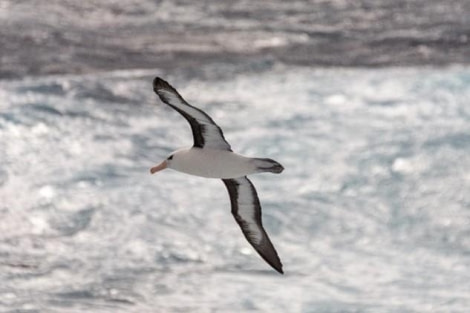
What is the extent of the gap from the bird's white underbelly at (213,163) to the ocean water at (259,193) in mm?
18588

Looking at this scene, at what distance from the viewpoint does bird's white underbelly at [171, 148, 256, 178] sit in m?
13.3

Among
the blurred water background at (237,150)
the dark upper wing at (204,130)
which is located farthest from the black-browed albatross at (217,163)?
the blurred water background at (237,150)

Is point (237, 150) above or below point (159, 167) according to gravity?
above

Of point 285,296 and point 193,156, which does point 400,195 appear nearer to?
point 285,296

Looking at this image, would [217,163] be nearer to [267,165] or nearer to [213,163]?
[213,163]

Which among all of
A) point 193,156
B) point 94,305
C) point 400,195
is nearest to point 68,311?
point 94,305

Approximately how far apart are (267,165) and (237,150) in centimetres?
2480

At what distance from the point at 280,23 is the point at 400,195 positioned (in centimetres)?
1020

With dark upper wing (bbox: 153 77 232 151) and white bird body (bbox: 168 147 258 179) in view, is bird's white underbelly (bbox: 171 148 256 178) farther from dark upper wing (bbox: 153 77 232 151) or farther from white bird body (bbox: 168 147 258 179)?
dark upper wing (bbox: 153 77 232 151)

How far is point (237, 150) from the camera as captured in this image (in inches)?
1485

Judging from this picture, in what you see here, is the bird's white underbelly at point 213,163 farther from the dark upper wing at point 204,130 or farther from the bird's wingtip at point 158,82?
the bird's wingtip at point 158,82

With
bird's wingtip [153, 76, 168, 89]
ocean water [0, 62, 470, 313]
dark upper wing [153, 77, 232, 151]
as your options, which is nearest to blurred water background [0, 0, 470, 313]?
ocean water [0, 62, 470, 313]

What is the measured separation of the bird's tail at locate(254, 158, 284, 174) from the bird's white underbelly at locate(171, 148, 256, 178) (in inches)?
3.9

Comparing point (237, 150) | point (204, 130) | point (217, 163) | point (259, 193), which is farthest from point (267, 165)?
point (237, 150)
